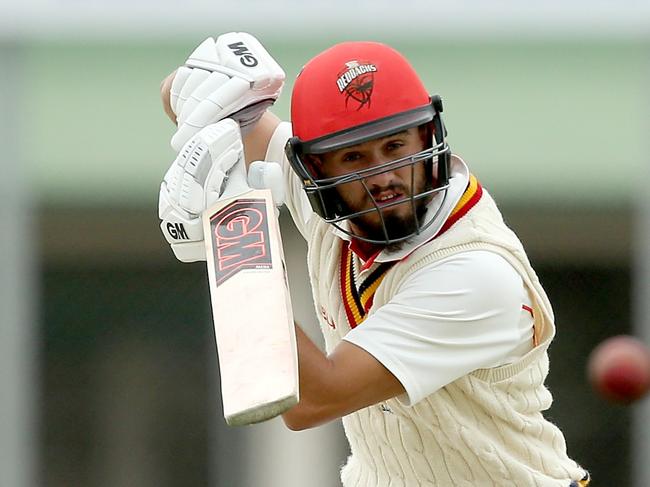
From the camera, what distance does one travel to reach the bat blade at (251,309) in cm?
261

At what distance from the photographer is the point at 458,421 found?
10.2 ft

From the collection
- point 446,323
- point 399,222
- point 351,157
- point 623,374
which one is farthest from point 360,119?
point 623,374

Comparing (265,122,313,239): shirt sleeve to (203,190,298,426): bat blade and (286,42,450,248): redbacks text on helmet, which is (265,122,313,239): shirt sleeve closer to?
(286,42,450,248): redbacks text on helmet

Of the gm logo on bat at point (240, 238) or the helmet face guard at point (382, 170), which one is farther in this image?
the helmet face guard at point (382, 170)

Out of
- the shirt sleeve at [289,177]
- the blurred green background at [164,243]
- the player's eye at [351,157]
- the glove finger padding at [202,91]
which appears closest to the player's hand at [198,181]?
the glove finger padding at [202,91]

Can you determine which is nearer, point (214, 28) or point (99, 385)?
point (214, 28)

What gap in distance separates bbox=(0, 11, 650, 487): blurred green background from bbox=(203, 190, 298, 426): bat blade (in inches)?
172

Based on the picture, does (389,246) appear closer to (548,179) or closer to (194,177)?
(194,177)

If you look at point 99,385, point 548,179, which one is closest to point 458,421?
point 548,179

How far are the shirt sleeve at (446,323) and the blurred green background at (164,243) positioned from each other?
4.28m

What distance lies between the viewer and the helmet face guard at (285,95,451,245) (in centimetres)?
303

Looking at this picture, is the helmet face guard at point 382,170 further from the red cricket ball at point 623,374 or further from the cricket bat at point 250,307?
the red cricket ball at point 623,374

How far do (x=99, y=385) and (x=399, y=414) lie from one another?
16.2 feet

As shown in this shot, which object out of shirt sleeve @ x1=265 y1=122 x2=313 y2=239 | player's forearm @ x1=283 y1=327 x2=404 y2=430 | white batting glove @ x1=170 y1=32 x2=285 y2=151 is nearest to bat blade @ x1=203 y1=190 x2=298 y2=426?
Result: player's forearm @ x1=283 y1=327 x2=404 y2=430
